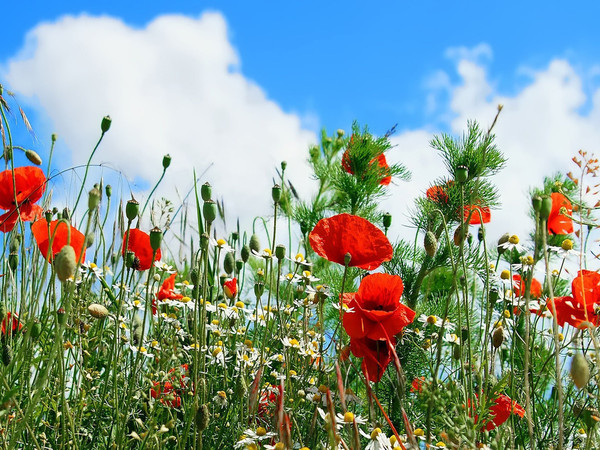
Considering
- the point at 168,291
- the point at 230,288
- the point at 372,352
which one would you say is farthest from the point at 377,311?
the point at 168,291

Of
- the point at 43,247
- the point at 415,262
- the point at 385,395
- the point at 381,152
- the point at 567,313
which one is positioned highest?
the point at 381,152

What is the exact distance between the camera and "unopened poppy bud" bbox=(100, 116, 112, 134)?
5.80 feet

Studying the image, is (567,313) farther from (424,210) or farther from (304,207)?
(304,207)

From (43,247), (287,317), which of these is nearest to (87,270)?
(43,247)

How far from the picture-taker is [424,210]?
2420 millimetres

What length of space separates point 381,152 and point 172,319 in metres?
1.27

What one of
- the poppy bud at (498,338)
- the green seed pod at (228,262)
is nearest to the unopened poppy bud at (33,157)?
the green seed pod at (228,262)

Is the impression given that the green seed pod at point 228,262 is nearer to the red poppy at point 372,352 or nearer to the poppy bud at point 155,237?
the red poppy at point 372,352

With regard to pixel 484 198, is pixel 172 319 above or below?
below

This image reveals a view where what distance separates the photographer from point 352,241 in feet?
5.37

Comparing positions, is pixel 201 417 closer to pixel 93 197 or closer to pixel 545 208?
pixel 93 197

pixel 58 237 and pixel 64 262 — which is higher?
pixel 58 237

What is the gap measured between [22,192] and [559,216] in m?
1.61

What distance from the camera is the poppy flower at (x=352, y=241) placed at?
1.62 m
